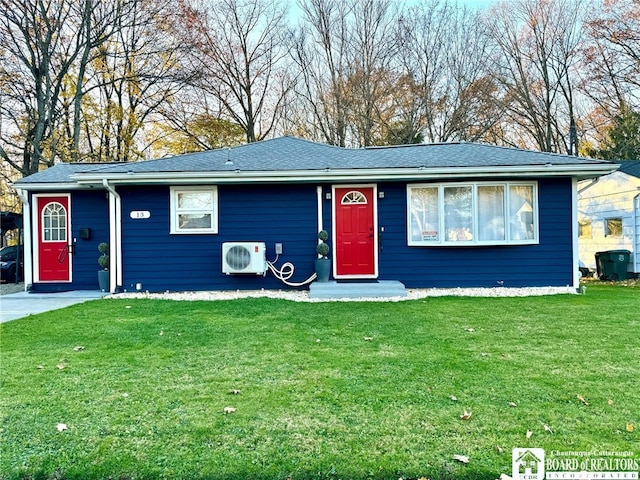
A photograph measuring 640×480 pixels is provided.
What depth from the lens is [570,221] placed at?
8.08 meters

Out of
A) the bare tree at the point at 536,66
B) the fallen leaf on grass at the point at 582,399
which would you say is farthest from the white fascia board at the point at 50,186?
the bare tree at the point at 536,66

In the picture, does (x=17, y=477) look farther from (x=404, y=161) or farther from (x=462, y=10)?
(x=462, y=10)

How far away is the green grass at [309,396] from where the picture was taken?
2.05 metres

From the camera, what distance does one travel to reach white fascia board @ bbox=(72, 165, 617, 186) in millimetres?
7633

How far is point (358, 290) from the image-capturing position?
24.3 feet

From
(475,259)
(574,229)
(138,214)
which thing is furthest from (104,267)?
(574,229)

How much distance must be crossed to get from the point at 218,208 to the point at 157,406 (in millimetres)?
5884

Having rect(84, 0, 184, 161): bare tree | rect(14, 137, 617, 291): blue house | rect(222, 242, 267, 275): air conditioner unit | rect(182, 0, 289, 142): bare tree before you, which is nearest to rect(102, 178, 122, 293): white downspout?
rect(14, 137, 617, 291): blue house

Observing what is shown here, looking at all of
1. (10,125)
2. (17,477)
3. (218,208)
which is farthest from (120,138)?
(17,477)

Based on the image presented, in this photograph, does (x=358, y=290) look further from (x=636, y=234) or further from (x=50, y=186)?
(x=636, y=234)

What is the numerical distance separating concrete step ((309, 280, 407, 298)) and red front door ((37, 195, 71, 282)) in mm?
5320

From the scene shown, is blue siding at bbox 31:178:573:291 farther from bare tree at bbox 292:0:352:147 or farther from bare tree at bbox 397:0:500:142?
bare tree at bbox 292:0:352:147

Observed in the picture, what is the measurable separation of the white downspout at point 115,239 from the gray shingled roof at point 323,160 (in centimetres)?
62

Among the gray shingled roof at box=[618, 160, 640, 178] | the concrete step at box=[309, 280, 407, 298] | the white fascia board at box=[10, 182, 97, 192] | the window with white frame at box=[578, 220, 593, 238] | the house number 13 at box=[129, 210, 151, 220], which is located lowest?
the concrete step at box=[309, 280, 407, 298]
